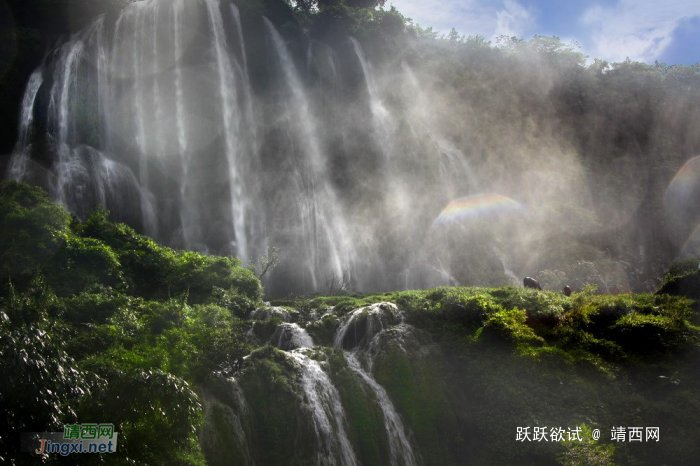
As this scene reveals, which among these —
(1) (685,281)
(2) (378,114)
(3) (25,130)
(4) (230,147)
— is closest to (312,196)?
(4) (230,147)

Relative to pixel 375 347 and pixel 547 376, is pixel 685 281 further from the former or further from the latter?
pixel 375 347

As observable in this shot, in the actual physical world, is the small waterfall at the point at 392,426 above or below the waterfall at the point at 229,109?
below

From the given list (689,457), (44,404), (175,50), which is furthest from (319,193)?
(44,404)

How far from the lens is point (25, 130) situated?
23.2 metres

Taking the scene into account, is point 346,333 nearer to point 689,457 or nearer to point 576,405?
point 576,405

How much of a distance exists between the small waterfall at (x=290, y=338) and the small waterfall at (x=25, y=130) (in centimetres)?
1489

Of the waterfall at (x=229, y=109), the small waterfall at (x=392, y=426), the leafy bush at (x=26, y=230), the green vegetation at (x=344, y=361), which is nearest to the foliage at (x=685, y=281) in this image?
the green vegetation at (x=344, y=361)

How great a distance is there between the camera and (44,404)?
5418 millimetres

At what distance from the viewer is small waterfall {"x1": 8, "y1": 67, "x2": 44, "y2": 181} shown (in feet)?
69.8

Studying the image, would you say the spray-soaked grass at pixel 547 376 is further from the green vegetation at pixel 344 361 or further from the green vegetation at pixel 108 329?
the green vegetation at pixel 108 329

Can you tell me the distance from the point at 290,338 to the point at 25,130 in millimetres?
18777

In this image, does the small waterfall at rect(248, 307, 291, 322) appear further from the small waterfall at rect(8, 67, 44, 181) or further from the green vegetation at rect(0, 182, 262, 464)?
the small waterfall at rect(8, 67, 44, 181)

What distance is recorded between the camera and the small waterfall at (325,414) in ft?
33.1

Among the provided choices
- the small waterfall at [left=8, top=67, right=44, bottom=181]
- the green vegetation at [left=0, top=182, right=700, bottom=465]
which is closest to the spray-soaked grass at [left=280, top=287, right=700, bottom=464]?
the green vegetation at [left=0, top=182, right=700, bottom=465]
